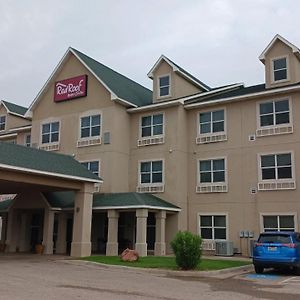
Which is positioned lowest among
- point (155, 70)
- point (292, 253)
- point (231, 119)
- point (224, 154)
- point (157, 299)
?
point (157, 299)

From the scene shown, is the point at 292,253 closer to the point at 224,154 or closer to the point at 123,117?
the point at 224,154

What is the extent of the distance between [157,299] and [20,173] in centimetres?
1232

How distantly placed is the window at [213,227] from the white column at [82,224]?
284 inches

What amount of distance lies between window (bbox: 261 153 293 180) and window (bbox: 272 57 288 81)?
474cm

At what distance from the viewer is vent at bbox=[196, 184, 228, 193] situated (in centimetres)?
2683

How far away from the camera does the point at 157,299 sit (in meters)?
11.1

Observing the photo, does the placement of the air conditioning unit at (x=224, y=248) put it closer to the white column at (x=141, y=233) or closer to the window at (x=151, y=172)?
the white column at (x=141, y=233)

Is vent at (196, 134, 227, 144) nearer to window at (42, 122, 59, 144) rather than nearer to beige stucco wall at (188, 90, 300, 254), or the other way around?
beige stucco wall at (188, 90, 300, 254)

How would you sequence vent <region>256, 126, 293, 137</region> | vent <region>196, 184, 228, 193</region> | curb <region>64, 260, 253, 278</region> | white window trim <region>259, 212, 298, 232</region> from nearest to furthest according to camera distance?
curb <region>64, 260, 253, 278</region>
white window trim <region>259, 212, 298, 232</region>
vent <region>256, 126, 293, 137</region>
vent <region>196, 184, 228, 193</region>

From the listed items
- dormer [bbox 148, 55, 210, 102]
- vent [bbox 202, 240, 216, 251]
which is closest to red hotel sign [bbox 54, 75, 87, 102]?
Answer: dormer [bbox 148, 55, 210, 102]

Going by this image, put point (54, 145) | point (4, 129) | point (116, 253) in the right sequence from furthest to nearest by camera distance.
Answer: point (4, 129) → point (54, 145) → point (116, 253)

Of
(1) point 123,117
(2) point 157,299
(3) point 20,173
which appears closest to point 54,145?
(1) point 123,117

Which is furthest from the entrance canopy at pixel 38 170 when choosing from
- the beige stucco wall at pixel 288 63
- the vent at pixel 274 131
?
the beige stucco wall at pixel 288 63

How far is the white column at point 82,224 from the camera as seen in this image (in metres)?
23.9
